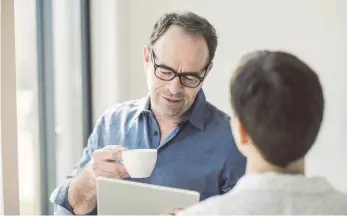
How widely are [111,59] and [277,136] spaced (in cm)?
134

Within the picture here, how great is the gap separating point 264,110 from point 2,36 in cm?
85

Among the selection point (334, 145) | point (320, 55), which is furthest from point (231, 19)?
point (334, 145)

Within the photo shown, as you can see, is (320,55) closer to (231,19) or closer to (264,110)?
(231,19)

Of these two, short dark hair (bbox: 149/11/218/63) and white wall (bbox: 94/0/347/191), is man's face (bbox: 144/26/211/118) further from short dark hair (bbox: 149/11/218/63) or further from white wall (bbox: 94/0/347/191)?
white wall (bbox: 94/0/347/191)

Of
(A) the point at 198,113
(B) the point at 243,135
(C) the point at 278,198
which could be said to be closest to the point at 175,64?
(A) the point at 198,113

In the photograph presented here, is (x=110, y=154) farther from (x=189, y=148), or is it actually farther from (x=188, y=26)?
(x=188, y=26)

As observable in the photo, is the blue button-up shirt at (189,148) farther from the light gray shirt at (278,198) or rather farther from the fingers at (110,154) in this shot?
the light gray shirt at (278,198)

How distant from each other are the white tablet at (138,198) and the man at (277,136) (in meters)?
0.18

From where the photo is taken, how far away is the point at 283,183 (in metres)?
0.87

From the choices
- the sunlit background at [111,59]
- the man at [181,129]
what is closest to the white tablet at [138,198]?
the man at [181,129]

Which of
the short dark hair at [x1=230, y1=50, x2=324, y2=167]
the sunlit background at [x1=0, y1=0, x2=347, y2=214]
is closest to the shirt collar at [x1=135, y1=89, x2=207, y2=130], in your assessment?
the sunlit background at [x1=0, y1=0, x2=347, y2=214]

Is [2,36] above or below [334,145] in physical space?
above

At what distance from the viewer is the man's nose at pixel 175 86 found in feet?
4.74

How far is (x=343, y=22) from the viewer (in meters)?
1.96
